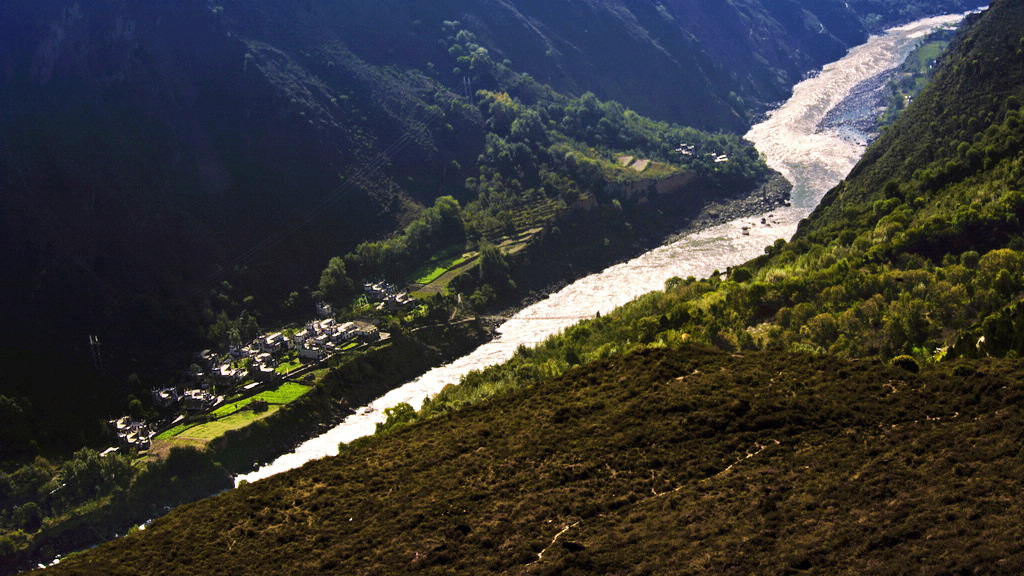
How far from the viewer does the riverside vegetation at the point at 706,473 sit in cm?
2767

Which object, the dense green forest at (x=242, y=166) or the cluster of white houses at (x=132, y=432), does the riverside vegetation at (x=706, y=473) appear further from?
the dense green forest at (x=242, y=166)

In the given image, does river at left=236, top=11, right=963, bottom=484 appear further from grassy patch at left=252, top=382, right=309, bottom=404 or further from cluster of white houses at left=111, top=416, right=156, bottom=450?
cluster of white houses at left=111, top=416, right=156, bottom=450

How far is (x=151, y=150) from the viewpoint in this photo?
350 feet

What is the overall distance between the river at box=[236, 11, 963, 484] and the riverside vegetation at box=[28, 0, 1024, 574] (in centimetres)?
3261

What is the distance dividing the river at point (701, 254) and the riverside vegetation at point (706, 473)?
107ft

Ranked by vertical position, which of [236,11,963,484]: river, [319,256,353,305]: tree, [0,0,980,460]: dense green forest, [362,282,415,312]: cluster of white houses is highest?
[0,0,980,460]: dense green forest

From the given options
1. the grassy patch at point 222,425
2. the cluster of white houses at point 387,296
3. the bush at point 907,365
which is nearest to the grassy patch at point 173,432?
the grassy patch at point 222,425

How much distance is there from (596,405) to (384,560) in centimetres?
1393

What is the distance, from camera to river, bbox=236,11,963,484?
7969 cm

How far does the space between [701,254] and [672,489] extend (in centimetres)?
8133

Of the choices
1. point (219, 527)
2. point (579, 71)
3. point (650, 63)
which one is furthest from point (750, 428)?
point (650, 63)

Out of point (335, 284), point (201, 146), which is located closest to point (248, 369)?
point (335, 284)

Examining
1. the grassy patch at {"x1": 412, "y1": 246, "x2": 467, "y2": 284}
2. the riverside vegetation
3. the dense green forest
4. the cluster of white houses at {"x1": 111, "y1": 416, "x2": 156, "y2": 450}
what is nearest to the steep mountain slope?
the dense green forest

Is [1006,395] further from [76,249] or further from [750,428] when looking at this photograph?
[76,249]
